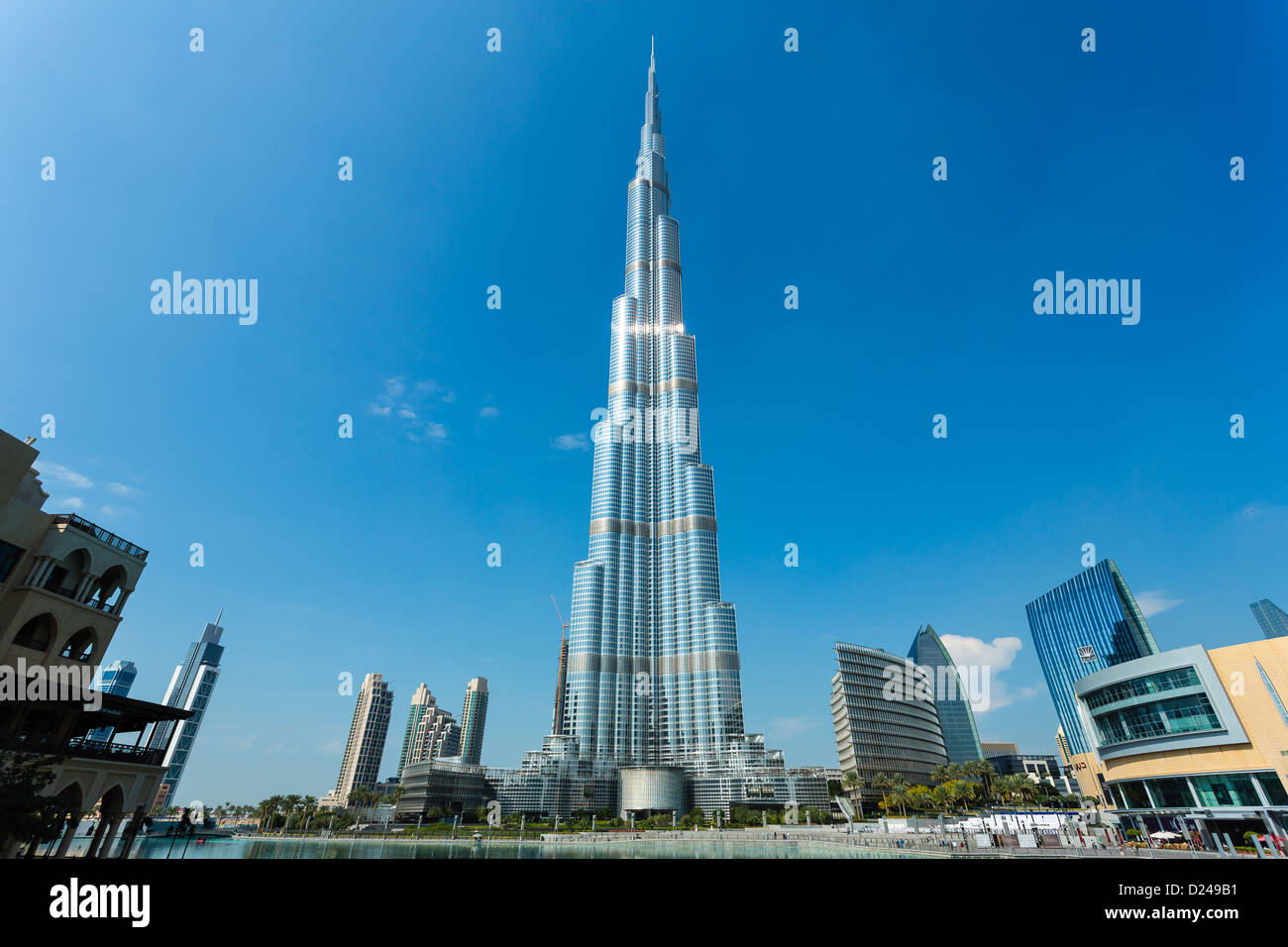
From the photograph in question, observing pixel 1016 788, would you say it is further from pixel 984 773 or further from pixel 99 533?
pixel 99 533

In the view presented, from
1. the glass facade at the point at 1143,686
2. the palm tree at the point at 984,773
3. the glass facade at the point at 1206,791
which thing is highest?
the glass facade at the point at 1143,686

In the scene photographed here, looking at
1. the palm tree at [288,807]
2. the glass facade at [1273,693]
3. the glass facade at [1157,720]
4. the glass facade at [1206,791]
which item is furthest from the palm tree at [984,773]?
the palm tree at [288,807]

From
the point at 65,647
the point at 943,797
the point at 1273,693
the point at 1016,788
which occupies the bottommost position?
the point at 943,797

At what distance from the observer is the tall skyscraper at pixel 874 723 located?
176 meters

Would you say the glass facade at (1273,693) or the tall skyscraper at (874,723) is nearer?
the glass facade at (1273,693)

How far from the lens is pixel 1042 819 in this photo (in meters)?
77.4

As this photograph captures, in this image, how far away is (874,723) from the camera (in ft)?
603

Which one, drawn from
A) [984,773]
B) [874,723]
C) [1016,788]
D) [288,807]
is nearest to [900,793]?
[984,773]

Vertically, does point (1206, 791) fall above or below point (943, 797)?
below

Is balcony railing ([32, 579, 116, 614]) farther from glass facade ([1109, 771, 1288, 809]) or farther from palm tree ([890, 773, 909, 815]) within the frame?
palm tree ([890, 773, 909, 815])

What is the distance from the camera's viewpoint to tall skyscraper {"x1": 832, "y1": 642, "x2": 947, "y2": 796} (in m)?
176

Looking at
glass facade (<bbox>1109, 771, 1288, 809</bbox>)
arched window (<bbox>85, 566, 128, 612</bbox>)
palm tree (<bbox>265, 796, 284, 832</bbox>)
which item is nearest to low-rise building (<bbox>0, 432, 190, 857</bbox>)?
arched window (<bbox>85, 566, 128, 612</bbox>)

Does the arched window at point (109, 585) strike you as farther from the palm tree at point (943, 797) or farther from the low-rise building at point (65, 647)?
the palm tree at point (943, 797)
